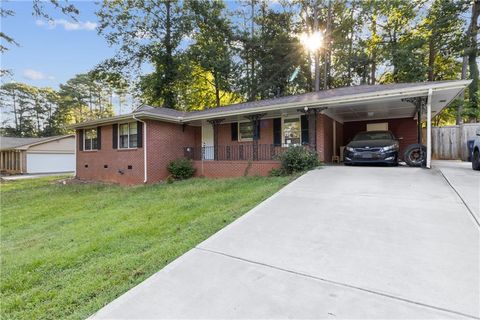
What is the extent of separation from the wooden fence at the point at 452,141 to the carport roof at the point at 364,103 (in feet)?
8.02

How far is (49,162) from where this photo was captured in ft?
83.7

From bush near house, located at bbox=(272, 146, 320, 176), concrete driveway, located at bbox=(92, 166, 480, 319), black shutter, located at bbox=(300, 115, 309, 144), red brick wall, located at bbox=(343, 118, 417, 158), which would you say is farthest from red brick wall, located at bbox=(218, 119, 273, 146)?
concrete driveway, located at bbox=(92, 166, 480, 319)

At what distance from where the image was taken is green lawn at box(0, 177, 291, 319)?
2.91 meters

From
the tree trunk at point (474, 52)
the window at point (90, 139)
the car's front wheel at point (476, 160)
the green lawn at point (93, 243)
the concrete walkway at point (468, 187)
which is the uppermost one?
the tree trunk at point (474, 52)

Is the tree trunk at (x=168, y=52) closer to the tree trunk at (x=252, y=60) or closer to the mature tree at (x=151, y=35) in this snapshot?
the mature tree at (x=151, y=35)

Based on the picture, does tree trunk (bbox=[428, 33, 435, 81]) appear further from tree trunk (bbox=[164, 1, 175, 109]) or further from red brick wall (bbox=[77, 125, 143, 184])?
red brick wall (bbox=[77, 125, 143, 184])

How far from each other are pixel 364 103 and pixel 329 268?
7.80 m

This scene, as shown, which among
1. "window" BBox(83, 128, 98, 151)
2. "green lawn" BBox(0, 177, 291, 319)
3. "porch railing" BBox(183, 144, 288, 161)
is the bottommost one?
"green lawn" BBox(0, 177, 291, 319)

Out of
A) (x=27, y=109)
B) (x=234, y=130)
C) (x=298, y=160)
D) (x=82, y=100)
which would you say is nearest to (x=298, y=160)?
(x=298, y=160)

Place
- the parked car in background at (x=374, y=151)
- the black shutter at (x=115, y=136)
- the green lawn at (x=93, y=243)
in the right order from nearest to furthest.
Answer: the green lawn at (x=93, y=243) → the parked car in background at (x=374, y=151) → the black shutter at (x=115, y=136)

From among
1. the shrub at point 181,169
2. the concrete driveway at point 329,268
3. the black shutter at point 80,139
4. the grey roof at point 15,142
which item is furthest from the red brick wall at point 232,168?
the grey roof at point 15,142

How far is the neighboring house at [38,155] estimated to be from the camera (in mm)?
24109

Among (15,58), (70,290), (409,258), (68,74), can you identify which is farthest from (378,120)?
(68,74)

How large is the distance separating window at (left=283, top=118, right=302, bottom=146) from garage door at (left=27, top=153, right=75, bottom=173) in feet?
81.1
